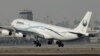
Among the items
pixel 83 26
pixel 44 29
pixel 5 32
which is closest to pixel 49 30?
pixel 44 29

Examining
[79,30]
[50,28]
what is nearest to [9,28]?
[50,28]

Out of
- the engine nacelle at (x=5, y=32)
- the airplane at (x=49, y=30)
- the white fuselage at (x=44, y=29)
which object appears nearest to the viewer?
the airplane at (x=49, y=30)

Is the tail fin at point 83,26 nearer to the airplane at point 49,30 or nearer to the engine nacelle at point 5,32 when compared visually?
the airplane at point 49,30

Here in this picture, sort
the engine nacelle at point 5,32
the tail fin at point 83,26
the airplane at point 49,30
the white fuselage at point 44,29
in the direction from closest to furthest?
1. the airplane at point 49,30
2. the engine nacelle at point 5,32
3. the tail fin at point 83,26
4. the white fuselage at point 44,29

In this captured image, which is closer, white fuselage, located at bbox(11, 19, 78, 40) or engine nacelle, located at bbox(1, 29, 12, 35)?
engine nacelle, located at bbox(1, 29, 12, 35)

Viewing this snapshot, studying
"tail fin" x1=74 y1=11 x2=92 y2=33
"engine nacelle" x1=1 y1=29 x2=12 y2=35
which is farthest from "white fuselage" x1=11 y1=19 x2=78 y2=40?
"tail fin" x1=74 y1=11 x2=92 y2=33

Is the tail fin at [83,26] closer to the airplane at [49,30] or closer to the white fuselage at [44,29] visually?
the airplane at [49,30]

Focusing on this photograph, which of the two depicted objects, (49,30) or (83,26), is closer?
(83,26)

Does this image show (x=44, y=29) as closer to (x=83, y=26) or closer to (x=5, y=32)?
(x=83, y=26)

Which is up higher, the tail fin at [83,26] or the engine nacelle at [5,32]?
the tail fin at [83,26]

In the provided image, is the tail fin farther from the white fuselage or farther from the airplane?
the white fuselage

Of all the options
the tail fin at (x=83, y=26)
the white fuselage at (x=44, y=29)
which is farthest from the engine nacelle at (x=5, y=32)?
the tail fin at (x=83, y=26)

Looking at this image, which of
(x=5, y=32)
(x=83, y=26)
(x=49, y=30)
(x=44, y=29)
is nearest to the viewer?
(x=5, y=32)

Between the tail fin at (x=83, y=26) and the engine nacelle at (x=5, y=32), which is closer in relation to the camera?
the engine nacelle at (x=5, y=32)
